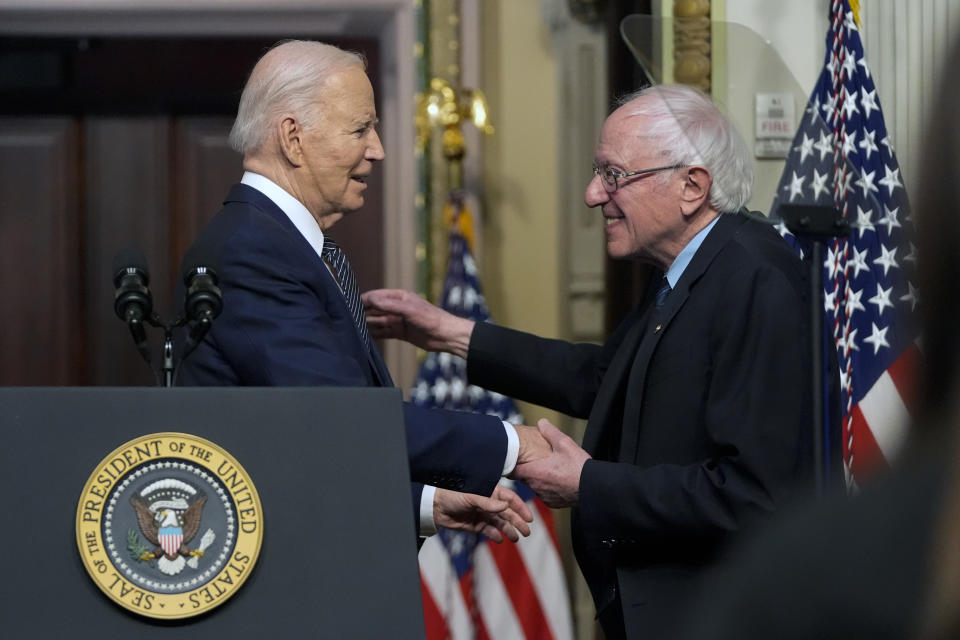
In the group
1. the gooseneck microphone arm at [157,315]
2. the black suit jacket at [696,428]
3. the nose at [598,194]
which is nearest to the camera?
the gooseneck microphone arm at [157,315]

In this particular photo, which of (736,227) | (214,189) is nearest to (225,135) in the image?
(214,189)

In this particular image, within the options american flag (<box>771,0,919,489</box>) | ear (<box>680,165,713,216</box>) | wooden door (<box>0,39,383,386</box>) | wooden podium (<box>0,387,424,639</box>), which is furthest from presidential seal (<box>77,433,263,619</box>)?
wooden door (<box>0,39,383,386</box>)

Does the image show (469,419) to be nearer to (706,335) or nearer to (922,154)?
(706,335)

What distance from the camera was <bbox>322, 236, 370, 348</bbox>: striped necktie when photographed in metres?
2.76

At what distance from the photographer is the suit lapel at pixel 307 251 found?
263 cm

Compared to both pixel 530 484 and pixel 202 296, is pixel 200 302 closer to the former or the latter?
pixel 202 296

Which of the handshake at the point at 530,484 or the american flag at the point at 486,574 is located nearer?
the handshake at the point at 530,484

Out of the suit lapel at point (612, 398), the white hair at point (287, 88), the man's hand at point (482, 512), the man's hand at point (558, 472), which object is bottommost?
the man's hand at point (482, 512)

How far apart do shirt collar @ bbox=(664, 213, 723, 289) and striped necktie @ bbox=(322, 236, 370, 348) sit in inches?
24.4

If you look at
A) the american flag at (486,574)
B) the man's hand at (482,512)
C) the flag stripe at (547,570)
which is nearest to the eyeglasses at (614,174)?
the man's hand at (482,512)

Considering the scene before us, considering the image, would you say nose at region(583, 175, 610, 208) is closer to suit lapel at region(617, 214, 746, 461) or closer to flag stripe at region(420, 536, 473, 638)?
suit lapel at region(617, 214, 746, 461)

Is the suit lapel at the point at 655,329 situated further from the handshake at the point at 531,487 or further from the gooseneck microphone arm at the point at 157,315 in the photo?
the gooseneck microphone arm at the point at 157,315

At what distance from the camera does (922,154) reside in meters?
0.81

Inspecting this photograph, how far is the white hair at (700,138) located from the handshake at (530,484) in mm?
613
